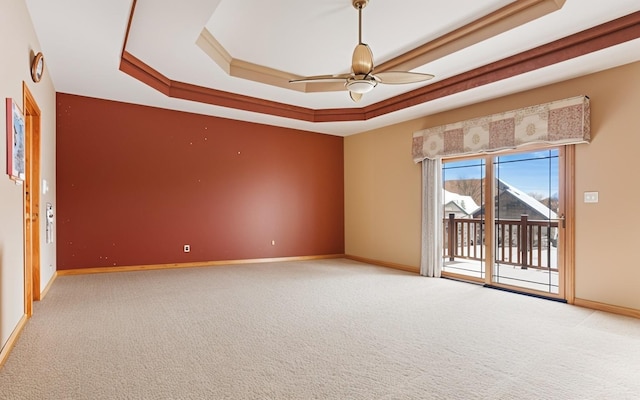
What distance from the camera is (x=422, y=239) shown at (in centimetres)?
594

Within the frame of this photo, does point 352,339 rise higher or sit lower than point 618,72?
lower

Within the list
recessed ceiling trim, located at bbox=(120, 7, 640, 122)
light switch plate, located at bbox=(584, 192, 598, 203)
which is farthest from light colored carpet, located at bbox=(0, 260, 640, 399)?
recessed ceiling trim, located at bbox=(120, 7, 640, 122)

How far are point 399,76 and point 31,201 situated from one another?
397 cm

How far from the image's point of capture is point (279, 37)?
13.4 ft

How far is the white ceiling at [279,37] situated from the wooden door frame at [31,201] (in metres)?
0.74

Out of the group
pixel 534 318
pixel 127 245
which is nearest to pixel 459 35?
pixel 534 318

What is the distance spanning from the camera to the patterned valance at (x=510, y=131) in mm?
4094

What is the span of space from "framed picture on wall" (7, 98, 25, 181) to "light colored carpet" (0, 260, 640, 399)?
1344mm

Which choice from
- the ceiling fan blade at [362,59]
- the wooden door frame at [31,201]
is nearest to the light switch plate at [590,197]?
the ceiling fan blade at [362,59]

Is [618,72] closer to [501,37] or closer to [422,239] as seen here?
[501,37]

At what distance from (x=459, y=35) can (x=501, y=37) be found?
1.40ft

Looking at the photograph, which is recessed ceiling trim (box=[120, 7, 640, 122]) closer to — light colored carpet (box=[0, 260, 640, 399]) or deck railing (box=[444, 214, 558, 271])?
deck railing (box=[444, 214, 558, 271])

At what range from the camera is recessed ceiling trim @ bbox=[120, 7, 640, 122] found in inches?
136

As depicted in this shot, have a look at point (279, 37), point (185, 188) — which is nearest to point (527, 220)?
point (279, 37)
